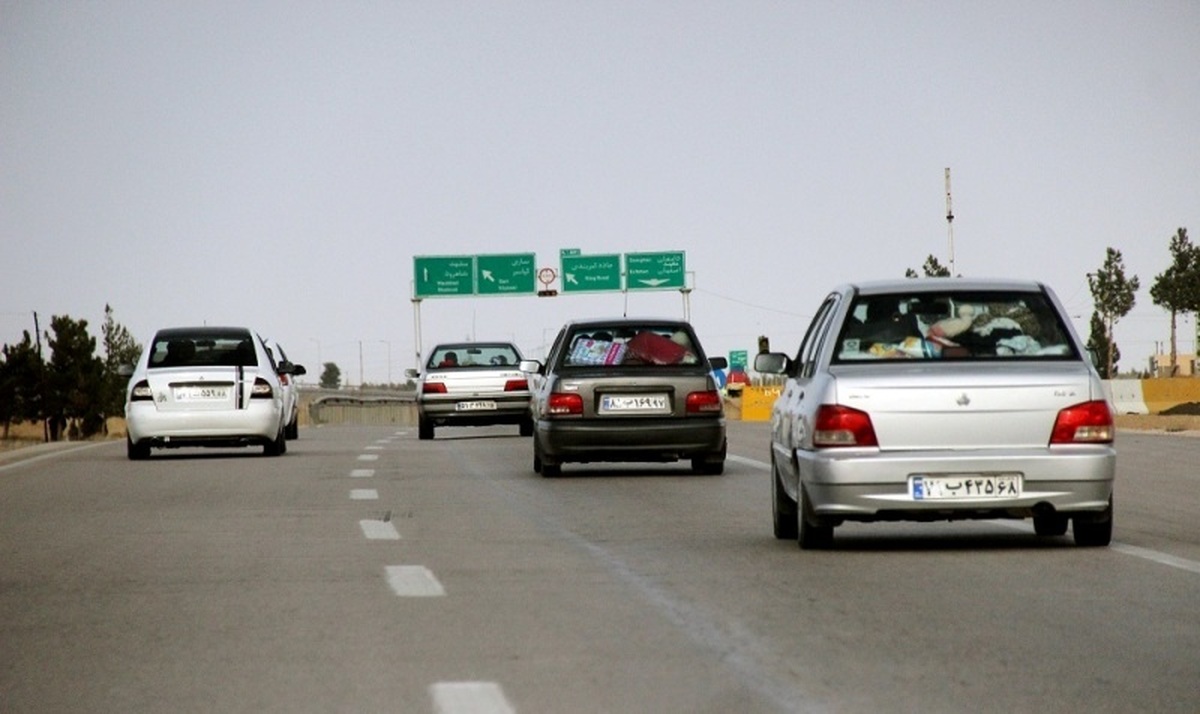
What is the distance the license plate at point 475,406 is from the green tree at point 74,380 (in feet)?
245

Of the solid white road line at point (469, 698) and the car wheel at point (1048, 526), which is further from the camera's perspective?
the car wheel at point (1048, 526)

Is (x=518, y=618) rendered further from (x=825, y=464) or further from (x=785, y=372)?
(x=785, y=372)

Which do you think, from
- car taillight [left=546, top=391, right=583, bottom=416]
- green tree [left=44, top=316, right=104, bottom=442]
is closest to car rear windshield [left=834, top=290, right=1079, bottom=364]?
car taillight [left=546, top=391, right=583, bottom=416]

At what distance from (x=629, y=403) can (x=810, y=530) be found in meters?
9.02

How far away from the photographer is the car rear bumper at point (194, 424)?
28.3 meters

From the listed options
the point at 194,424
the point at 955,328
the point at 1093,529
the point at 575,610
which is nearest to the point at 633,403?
the point at 194,424

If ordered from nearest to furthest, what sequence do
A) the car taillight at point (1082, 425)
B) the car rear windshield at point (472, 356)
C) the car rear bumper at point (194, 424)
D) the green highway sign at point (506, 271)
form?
the car taillight at point (1082, 425)
the car rear bumper at point (194, 424)
the car rear windshield at point (472, 356)
the green highway sign at point (506, 271)

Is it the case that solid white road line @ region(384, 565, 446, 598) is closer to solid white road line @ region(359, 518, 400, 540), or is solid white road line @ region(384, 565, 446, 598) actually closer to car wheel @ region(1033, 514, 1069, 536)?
solid white road line @ region(359, 518, 400, 540)

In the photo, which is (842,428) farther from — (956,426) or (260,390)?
(260,390)

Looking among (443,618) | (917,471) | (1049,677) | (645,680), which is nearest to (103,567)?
(443,618)

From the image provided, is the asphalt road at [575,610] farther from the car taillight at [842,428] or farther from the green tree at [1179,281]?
the green tree at [1179,281]

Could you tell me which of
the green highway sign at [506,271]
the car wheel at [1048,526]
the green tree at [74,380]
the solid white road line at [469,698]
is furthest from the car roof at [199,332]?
the green tree at [74,380]

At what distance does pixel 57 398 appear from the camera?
110 meters

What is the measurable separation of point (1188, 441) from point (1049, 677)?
24292 millimetres
